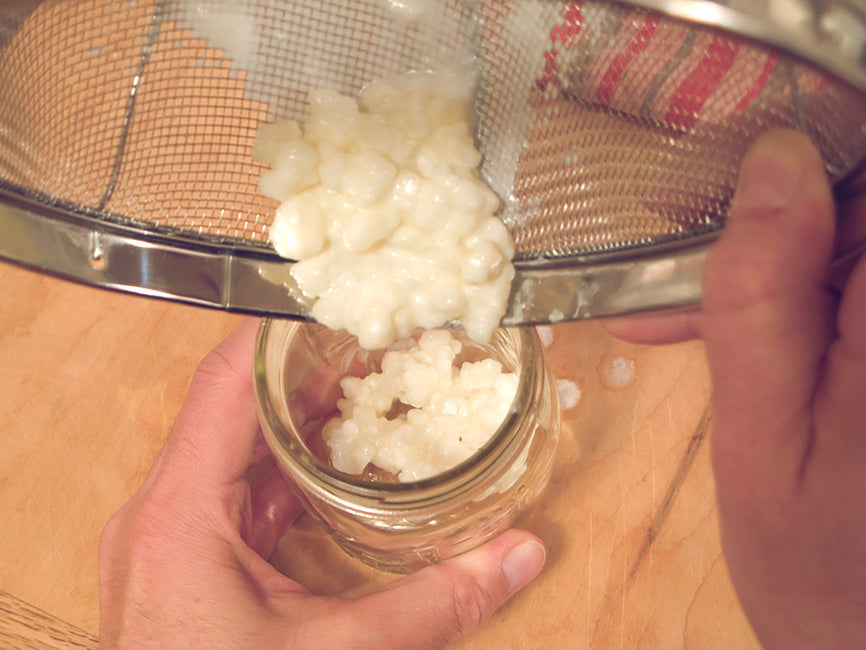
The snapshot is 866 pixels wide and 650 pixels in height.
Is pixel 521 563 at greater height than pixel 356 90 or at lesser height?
lesser

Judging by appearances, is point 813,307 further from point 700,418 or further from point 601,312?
point 700,418

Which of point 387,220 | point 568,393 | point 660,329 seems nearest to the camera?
point 387,220

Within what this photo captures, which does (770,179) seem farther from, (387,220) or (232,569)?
(232,569)

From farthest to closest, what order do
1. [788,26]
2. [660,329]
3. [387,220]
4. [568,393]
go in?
[568,393] < [660,329] < [387,220] < [788,26]

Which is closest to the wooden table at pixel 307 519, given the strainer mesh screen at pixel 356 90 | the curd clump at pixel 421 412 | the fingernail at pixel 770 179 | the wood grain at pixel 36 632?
the wood grain at pixel 36 632

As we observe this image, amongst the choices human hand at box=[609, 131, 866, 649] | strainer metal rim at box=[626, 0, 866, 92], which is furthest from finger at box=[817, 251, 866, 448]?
strainer metal rim at box=[626, 0, 866, 92]

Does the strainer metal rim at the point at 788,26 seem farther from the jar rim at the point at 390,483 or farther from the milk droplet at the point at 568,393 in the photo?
the milk droplet at the point at 568,393

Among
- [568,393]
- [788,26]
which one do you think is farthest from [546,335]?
[788,26]

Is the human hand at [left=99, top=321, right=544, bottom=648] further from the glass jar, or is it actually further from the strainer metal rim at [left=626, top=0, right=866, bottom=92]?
the strainer metal rim at [left=626, top=0, right=866, bottom=92]
